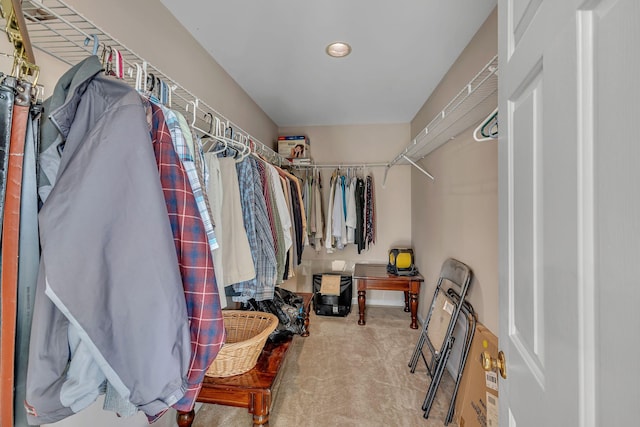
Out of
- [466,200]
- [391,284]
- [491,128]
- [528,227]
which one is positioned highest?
[491,128]

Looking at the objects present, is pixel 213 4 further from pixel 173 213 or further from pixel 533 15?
pixel 533 15

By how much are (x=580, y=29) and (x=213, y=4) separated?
1.66 meters

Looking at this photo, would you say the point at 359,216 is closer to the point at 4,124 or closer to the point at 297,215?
the point at 297,215

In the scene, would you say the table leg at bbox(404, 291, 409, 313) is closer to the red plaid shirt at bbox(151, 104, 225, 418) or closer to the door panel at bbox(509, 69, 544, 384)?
the door panel at bbox(509, 69, 544, 384)

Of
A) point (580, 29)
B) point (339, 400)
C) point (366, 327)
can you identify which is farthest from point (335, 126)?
point (580, 29)

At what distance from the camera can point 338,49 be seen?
1828mm

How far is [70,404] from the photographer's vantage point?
0.53 meters

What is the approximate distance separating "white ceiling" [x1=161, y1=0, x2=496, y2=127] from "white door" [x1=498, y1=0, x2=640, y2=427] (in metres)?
1.15

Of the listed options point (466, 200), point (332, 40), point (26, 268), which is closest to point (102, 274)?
point (26, 268)

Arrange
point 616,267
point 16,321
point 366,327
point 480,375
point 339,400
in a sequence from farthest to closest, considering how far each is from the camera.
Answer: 1. point 366,327
2. point 339,400
3. point 480,375
4. point 16,321
5. point 616,267

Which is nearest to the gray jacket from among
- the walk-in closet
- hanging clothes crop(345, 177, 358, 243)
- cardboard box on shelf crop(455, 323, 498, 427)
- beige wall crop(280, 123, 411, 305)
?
the walk-in closet

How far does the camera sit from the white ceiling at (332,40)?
4.79ft

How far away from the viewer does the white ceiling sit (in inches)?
57.5

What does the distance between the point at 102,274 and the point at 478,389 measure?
1.76m
